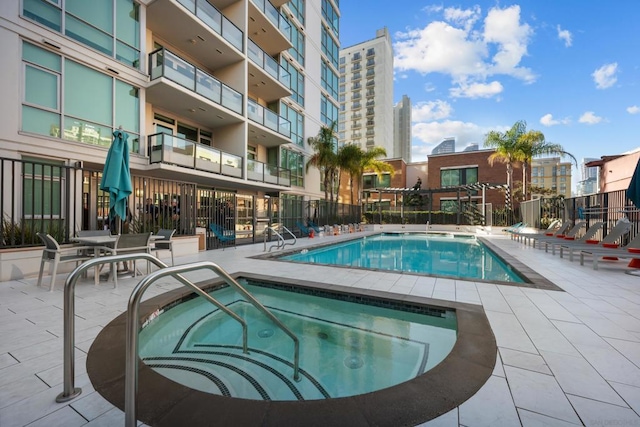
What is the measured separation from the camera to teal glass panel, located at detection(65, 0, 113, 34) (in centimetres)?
866

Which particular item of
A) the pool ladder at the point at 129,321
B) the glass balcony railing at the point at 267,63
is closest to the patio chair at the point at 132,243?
the pool ladder at the point at 129,321

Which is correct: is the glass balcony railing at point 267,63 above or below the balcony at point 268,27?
below

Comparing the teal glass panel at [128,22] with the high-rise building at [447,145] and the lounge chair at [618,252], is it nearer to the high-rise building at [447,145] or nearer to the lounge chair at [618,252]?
the lounge chair at [618,252]

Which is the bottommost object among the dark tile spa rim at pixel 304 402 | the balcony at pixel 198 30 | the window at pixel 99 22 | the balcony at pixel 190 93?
the dark tile spa rim at pixel 304 402

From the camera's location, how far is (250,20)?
Answer: 15219 mm

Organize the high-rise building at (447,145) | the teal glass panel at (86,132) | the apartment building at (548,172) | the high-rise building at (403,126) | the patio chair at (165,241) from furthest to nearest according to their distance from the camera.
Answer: the high-rise building at (447,145)
the high-rise building at (403,126)
the apartment building at (548,172)
the teal glass panel at (86,132)
the patio chair at (165,241)

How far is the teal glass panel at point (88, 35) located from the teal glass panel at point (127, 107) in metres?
1.09

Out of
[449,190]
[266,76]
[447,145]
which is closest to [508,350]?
[266,76]

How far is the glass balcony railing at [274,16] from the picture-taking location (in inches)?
596

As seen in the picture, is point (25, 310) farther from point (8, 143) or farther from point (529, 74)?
point (529, 74)

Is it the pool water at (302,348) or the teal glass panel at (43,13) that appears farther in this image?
the teal glass panel at (43,13)

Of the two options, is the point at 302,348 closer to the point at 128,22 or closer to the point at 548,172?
the point at 128,22

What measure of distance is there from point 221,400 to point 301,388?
0.93 metres

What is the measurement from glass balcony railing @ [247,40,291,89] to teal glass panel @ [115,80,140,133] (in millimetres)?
6676
